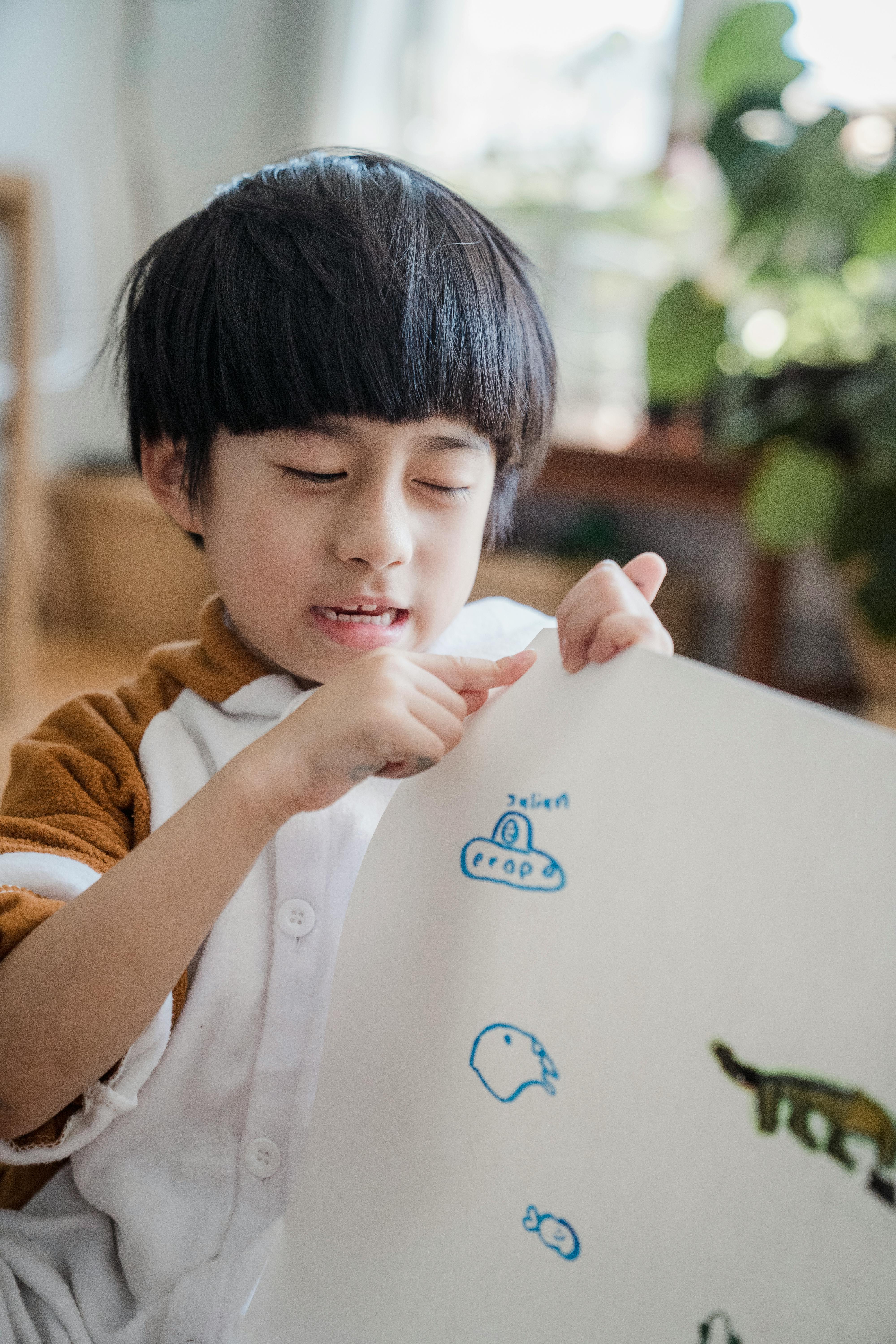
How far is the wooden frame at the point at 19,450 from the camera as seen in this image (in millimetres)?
1885

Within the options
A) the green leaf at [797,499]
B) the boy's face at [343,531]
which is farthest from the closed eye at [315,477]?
the green leaf at [797,499]

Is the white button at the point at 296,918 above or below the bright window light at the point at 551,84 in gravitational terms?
below

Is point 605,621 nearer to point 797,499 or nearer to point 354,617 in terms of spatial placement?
point 354,617

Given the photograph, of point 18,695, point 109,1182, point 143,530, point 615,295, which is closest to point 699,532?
point 615,295

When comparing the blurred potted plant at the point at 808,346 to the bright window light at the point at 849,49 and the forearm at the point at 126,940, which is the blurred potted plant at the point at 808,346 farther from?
the forearm at the point at 126,940

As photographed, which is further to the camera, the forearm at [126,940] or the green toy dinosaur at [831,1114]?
the forearm at [126,940]

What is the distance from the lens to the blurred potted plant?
1.85 m

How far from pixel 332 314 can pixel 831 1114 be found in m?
0.42

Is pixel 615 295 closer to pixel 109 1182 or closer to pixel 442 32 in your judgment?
pixel 442 32

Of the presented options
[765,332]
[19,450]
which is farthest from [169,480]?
[765,332]

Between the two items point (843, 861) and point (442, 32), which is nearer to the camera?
point (843, 861)

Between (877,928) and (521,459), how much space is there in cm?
41

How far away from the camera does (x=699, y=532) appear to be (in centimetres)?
274

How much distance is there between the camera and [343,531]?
1.86ft
